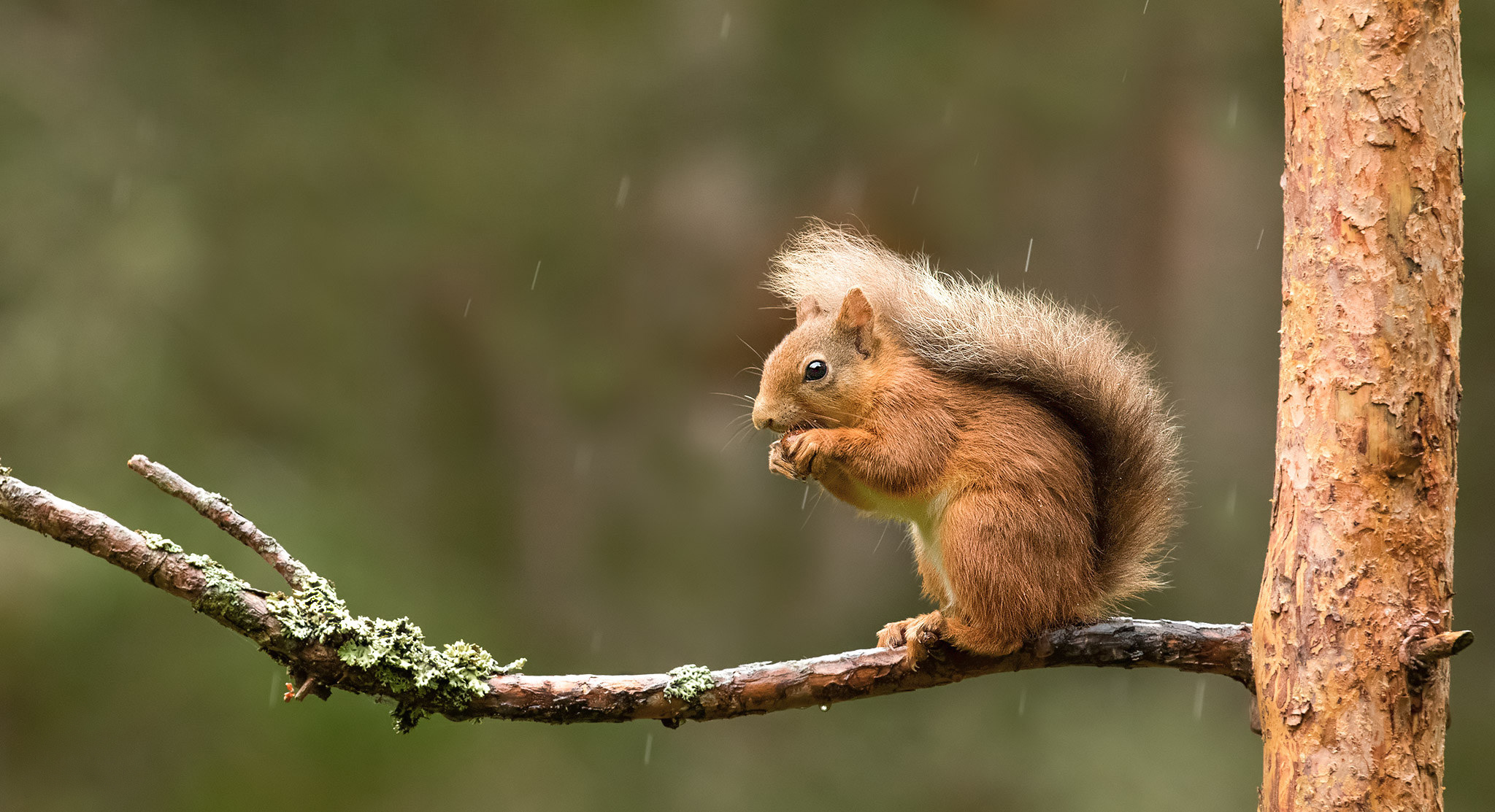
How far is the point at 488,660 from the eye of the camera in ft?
5.84

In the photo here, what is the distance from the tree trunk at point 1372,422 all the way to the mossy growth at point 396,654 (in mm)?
1151

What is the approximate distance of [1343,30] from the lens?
157cm

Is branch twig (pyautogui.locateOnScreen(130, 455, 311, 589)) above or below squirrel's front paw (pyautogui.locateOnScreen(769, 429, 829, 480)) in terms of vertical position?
below

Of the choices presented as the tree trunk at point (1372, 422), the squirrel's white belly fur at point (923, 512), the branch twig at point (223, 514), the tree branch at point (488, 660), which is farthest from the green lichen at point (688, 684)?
the tree trunk at point (1372, 422)

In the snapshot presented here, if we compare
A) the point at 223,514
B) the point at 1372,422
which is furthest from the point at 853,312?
the point at 223,514

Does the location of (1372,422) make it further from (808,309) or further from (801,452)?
(808,309)

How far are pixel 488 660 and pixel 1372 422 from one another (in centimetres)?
130

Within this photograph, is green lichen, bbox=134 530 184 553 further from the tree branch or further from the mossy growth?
the mossy growth

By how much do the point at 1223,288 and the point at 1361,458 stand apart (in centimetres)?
298

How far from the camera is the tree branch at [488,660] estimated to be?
5.27 ft

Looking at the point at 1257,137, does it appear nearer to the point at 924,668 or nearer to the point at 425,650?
the point at 924,668

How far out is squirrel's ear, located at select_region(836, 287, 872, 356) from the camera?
197 centimetres

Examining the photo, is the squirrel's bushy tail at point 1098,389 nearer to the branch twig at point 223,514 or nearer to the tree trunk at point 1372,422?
the tree trunk at point 1372,422

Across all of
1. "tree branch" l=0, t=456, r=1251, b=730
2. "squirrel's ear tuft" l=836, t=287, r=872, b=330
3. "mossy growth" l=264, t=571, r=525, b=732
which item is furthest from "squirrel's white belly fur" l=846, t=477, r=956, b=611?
"mossy growth" l=264, t=571, r=525, b=732
